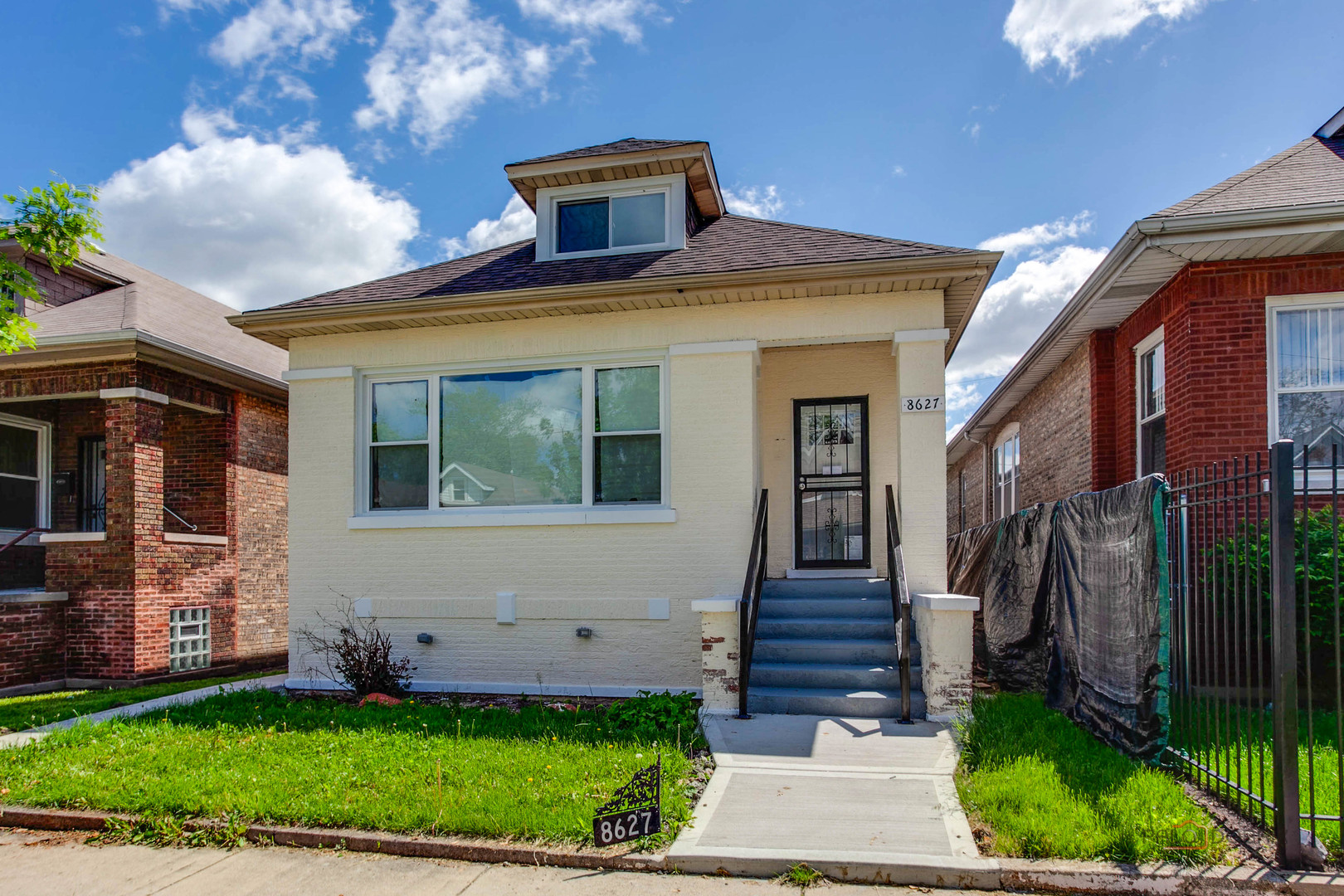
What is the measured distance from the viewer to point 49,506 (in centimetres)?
1273

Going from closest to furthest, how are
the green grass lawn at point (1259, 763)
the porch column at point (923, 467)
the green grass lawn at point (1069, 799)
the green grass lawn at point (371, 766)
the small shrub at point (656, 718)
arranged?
the green grass lawn at point (1069, 799), the green grass lawn at point (1259, 763), the green grass lawn at point (371, 766), the small shrub at point (656, 718), the porch column at point (923, 467)

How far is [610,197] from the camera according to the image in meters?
10.1

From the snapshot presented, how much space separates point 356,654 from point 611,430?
10.8 ft

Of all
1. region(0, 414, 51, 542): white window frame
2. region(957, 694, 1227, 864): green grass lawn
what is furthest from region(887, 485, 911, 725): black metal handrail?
region(0, 414, 51, 542): white window frame

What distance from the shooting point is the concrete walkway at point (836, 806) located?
14.0 ft

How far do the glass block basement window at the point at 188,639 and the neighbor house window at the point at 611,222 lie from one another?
6.68 meters

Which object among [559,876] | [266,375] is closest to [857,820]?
[559,876]

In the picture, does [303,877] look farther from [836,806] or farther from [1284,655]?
[1284,655]

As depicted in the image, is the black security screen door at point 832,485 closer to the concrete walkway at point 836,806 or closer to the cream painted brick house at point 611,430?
the cream painted brick house at point 611,430

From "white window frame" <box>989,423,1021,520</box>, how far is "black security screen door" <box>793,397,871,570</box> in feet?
20.3

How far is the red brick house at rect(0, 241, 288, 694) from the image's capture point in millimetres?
10453

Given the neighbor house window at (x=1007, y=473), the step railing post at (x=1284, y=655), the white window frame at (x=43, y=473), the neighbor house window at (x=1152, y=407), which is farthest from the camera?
the neighbor house window at (x=1007, y=473)

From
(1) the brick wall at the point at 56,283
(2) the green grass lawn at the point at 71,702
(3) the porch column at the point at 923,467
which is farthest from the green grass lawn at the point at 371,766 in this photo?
(1) the brick wall at the point at 56,283

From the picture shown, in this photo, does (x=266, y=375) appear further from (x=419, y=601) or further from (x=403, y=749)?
(x=403, y=749)
